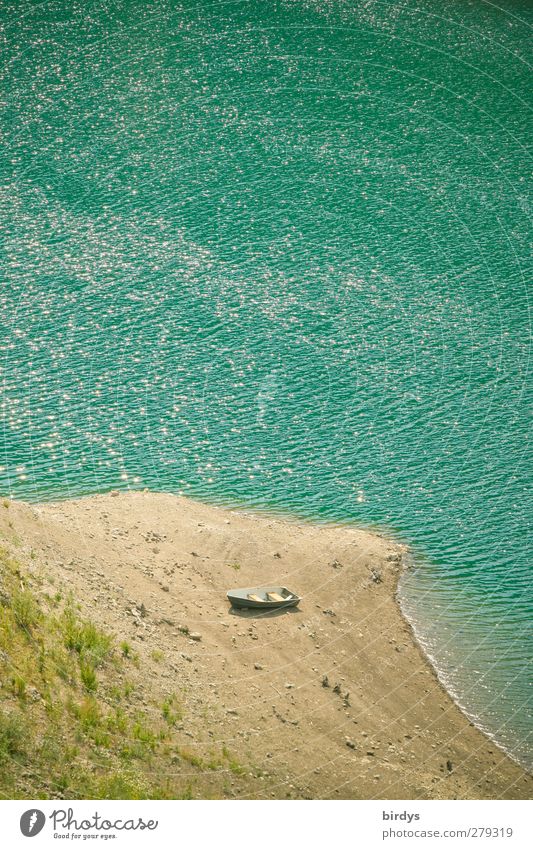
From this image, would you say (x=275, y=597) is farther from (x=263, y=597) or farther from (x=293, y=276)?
(x=293, y=276)

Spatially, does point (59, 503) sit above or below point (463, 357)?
below

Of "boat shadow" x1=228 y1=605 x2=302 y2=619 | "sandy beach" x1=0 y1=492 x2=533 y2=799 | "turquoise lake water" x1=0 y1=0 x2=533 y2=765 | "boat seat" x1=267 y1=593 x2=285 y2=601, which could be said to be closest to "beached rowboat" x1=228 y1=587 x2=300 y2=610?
"boat seat" x1=267 y1=593 x2=285 y2=601

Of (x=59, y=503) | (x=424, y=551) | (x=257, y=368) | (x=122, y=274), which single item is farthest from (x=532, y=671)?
(x=122, y=274)

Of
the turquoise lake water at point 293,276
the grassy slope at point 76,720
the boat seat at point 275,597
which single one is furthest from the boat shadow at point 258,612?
the grassy slope at point 76,720

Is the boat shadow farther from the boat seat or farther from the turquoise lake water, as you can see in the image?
the turquoise lake water
